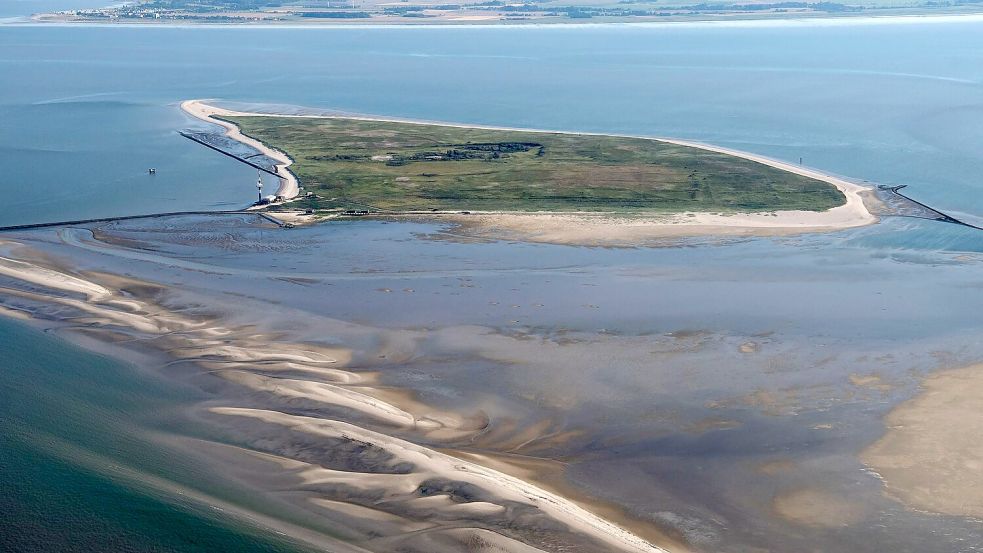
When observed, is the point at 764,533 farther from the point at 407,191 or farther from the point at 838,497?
the point at 407,191

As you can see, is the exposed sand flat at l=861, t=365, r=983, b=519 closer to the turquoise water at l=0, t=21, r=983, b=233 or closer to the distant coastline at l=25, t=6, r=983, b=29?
the turquoise water at l=0, t=21, r=983, b=233

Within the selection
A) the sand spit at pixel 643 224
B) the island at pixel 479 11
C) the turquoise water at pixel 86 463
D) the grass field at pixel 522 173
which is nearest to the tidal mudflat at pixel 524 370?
the turquoise water at pixel 86 463

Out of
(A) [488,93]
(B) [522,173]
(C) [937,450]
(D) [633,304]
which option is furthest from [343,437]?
(A) [488,93]

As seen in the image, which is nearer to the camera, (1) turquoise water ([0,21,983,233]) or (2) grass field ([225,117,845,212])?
(2) grass field ([225,117,845,212])

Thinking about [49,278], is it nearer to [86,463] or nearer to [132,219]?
[132,219]

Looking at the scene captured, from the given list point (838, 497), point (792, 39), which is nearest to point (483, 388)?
point (838, 497)

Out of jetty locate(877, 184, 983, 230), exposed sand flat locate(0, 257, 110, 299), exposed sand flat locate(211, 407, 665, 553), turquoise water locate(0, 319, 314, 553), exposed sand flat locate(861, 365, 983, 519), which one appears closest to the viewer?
exposed sand flat locate(211, 407, 665, 553)

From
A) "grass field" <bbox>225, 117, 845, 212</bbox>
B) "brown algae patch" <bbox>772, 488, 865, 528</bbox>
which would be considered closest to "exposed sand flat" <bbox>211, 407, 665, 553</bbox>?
"brown algae patch" <bbox>772, 488, 865, 528</bbox>

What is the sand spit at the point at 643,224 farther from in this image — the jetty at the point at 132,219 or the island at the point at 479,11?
the island at the point at 479,11
